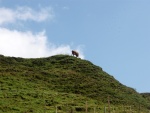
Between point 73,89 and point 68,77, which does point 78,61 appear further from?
point 73,89

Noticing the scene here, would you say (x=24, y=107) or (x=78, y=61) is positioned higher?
(x=78, y=61)

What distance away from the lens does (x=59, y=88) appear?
6303 centimetres

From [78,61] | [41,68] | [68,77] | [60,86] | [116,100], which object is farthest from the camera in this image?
[78,61]

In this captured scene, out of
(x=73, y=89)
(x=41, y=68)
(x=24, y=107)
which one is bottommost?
(x=24, y=107)

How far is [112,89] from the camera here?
66.0 metres

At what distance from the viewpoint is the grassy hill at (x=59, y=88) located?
48219 millimetres

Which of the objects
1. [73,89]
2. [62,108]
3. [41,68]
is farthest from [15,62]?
[62,108]

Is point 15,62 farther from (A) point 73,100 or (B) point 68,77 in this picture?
(A) point 73,100

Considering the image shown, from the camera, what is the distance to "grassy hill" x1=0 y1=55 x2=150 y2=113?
48.2 m

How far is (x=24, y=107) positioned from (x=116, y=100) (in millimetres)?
19154

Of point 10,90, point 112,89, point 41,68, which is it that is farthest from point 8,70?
point 112,89

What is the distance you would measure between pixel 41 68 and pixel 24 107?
30499mm

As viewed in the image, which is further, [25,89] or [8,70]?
[8,70]

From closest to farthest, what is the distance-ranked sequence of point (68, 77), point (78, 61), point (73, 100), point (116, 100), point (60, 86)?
1. point (73, 100)
2. point (116, 100)
3. point (60, 86)
4. point (68, 77)
5. point (78, 61)
